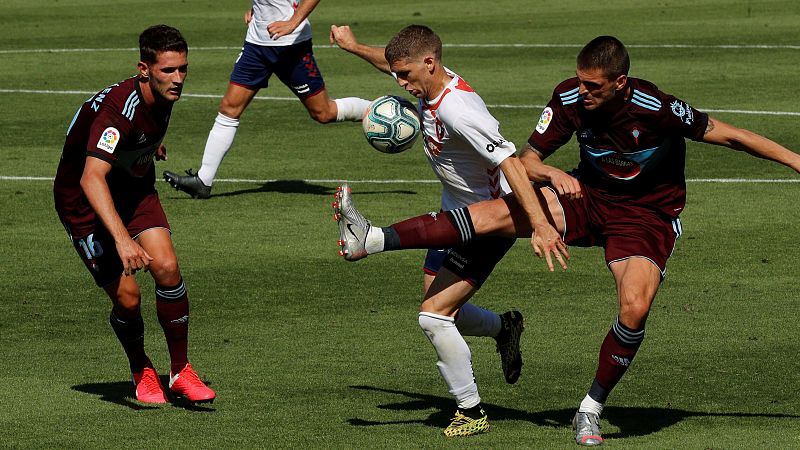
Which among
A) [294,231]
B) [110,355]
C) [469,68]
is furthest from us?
[469,68]

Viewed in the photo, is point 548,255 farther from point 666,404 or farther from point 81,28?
point 81,28

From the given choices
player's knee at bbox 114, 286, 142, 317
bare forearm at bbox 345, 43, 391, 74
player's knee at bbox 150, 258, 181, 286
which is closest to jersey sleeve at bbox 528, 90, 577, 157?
bare forearm at bbox 345, 43, 391, 74

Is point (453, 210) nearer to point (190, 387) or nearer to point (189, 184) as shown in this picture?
point (190, 387)

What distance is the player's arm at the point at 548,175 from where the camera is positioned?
7.50m

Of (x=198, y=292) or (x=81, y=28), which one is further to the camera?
(x=81, y=28)

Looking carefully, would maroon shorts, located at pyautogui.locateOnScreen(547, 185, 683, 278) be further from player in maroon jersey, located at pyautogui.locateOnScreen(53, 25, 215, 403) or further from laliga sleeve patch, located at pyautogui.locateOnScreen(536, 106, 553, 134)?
player in maroon jersey, located at pyautogui.locateOnScreen(53, 25, 215, 403)

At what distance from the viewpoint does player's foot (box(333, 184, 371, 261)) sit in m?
7.39

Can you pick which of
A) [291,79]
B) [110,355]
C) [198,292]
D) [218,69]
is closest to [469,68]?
[218,69]

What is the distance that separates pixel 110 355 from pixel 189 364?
1.18 meters

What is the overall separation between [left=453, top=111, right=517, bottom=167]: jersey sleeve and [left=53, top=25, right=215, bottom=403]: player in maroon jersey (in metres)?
1.50

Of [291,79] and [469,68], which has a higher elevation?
[291,79]

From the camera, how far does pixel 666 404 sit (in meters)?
7.92

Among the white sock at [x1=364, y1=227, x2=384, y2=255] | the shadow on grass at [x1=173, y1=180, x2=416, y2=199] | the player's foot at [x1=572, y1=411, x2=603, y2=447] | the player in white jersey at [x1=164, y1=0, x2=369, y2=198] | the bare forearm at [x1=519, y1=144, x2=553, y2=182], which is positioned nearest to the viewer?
the player's foot at [x1=572, y1=411, x2=603, y2=447]

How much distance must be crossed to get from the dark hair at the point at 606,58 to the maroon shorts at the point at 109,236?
2.50 metres
